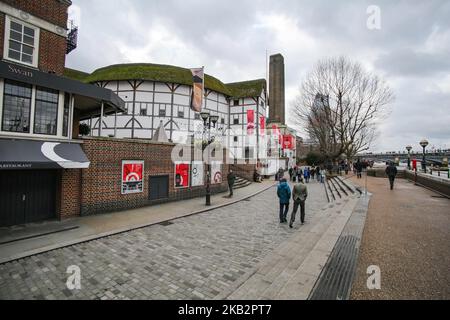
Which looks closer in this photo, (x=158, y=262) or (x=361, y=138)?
(x=158, y=262)

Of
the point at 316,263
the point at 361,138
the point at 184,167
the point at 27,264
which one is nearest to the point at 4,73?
the point at 27,264

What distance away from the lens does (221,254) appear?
542 centimetres

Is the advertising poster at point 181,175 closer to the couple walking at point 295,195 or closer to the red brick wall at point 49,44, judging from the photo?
the couple walking at point 295,195

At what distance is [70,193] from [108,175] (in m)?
1.61

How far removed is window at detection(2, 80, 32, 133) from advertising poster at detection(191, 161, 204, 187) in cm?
835

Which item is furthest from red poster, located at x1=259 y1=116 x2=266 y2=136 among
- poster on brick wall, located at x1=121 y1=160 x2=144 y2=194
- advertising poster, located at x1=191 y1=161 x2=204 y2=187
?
poster on brick wall, located at x1=121 y1=160 x2=144 y2=194

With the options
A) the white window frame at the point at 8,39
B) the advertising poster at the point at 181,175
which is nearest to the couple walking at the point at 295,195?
the advertising poster at the point at 181,175

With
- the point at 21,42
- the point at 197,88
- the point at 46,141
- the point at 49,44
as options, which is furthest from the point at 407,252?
the point at 21,42

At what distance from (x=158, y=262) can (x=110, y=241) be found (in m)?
2.39

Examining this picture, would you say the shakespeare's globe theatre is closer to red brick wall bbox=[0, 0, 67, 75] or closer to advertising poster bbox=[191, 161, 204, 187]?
advertising poster bbox=[191, 161, 204, 187]

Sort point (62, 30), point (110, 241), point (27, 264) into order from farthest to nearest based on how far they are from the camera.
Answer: point (62, 30)
point (110, 241)
point (27, 264)

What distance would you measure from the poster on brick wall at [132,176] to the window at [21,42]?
A: 5457 mm

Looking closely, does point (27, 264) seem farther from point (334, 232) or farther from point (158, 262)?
point (334, 232)

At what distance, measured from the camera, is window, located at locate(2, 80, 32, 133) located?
735 cm
